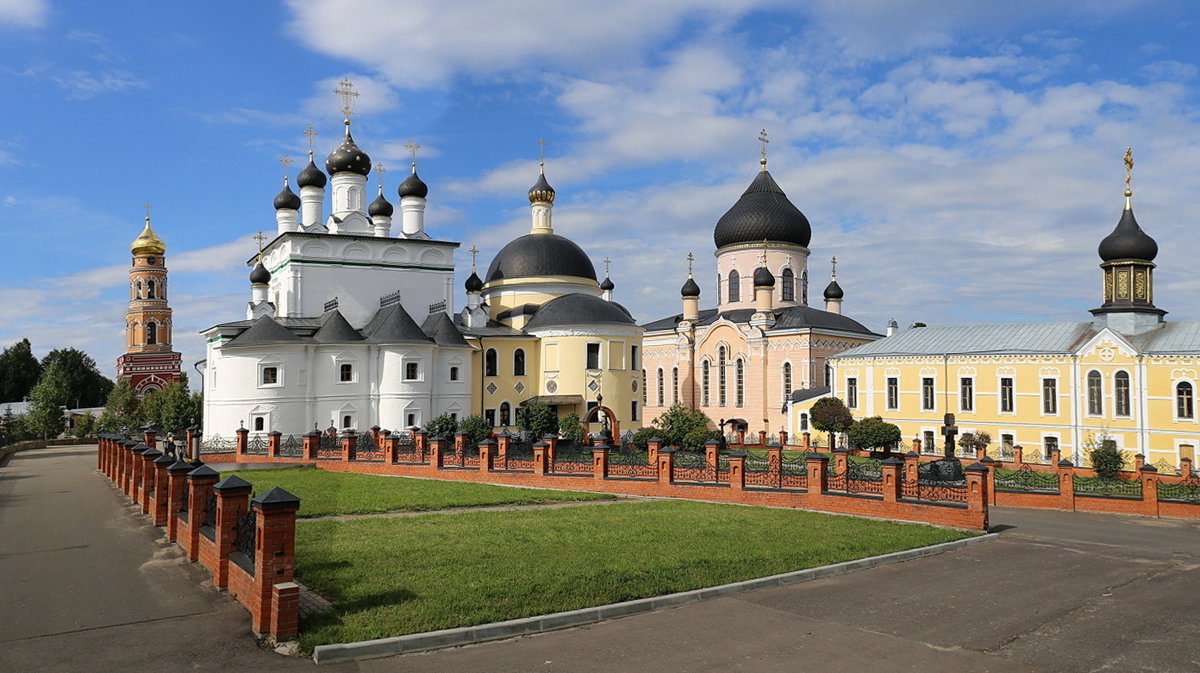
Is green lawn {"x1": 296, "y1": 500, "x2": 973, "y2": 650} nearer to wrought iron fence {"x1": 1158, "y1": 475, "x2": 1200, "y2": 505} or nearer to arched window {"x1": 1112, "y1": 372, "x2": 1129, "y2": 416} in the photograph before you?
wrought iron fence {"x1": 1158, "y1": 475, "x2": 1200, "y2": 505}

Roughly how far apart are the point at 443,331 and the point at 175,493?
73.7 feet

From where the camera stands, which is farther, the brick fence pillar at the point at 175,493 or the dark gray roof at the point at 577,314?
the dark gray roof at the point at 577,314

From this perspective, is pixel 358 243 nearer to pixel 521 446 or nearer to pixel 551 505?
pixel 521 446

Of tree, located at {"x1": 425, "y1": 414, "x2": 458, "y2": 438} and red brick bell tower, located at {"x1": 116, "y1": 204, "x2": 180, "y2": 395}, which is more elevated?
red brick bell tower, located at {"x1": 116, "y1": 204, "x2": 180, "y2": 395}

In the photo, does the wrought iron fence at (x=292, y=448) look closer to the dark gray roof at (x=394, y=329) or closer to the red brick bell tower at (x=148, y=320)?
the dark gray roof at (x=394, y=329)

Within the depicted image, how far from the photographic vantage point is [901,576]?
36.9 ft

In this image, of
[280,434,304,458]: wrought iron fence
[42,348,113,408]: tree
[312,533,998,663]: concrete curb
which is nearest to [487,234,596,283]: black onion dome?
[280,434,304,458]: wrought iron fence

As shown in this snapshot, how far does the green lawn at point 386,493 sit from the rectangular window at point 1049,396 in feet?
64.7

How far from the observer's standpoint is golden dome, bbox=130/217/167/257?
59.8 meters

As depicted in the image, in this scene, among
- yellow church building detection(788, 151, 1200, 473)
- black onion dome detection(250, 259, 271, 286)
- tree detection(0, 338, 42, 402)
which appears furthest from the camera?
tree detection(0, 338, 42, 402)

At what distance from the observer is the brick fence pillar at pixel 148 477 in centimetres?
1541

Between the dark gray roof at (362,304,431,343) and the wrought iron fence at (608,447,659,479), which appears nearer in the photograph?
the wrought iron fence at (608,447,659,479)

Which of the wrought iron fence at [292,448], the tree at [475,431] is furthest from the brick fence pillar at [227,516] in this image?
the tree at [475,431]

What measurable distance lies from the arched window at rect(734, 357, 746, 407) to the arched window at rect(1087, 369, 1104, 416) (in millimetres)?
17298
